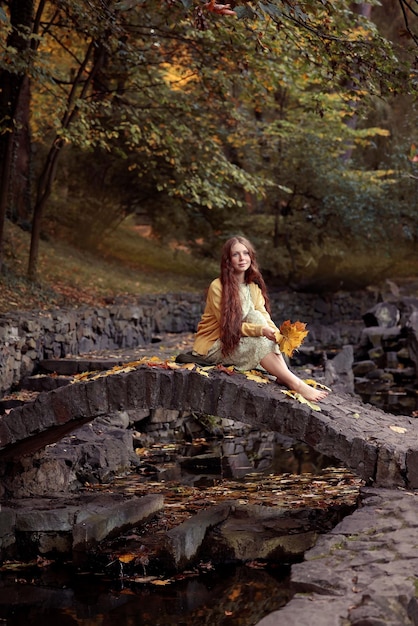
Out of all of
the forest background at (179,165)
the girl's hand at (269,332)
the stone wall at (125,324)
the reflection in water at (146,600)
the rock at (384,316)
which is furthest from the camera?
the rock at (384,316)

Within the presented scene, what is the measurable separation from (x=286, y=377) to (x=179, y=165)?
10.5 metres

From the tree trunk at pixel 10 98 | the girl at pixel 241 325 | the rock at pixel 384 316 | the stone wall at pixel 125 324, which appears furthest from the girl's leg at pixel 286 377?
the rock at pixel 384 316

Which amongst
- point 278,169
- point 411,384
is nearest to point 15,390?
point 411,384

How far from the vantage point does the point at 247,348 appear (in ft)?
26.5

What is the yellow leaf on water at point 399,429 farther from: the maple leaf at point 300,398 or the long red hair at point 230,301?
the long red hair at point 230,301

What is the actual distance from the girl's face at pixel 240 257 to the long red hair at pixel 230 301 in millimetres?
37

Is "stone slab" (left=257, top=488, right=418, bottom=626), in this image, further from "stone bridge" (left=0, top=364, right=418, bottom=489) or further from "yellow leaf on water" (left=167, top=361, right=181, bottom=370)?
"yellow leaf on water" (left=167, top=361, right=181, bottom=370)

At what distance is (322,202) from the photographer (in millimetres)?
27812

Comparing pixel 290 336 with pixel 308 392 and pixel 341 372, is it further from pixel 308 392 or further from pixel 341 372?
pixel 341 372

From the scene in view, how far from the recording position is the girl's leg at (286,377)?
7840mm

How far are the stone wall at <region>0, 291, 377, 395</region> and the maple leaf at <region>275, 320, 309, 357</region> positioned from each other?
5.75m

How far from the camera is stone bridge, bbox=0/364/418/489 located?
7.36 metres

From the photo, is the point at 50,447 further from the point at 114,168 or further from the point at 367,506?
the point at 114,168

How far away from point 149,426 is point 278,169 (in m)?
16.7
